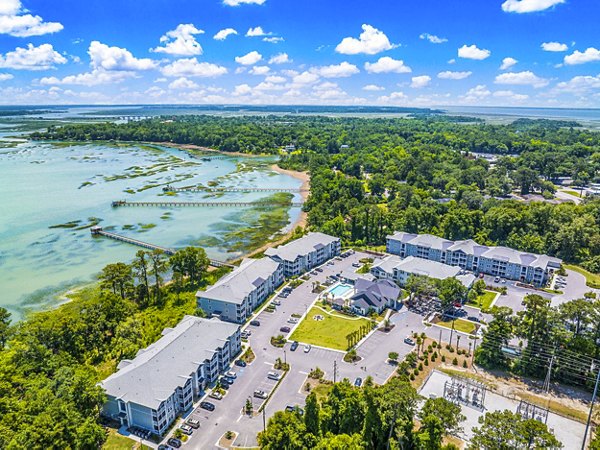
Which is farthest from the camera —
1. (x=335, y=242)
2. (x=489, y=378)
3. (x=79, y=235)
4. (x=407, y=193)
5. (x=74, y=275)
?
(x=407, y=193)

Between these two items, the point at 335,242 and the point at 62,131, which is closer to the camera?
the point at 335,242

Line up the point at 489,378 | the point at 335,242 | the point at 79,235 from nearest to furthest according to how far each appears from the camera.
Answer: the point at 489,378 → the point at 335,242 → the point at 79,235

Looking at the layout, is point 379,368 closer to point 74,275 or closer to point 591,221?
point 74,275

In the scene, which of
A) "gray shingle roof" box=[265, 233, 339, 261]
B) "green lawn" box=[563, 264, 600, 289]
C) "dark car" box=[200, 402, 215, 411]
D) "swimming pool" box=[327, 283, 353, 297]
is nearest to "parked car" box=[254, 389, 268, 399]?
"dark car" box=[200, 402, 215, 411]

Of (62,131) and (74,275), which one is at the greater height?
(62,131)

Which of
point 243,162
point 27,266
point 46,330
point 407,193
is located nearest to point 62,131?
point 243,162

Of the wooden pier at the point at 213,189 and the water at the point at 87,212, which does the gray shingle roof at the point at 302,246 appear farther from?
the wooden pier at the point at 213,189

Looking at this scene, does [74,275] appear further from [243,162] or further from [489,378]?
[243,162]

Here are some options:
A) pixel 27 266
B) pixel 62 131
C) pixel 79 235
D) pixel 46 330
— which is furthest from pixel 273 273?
pixel 62 131
